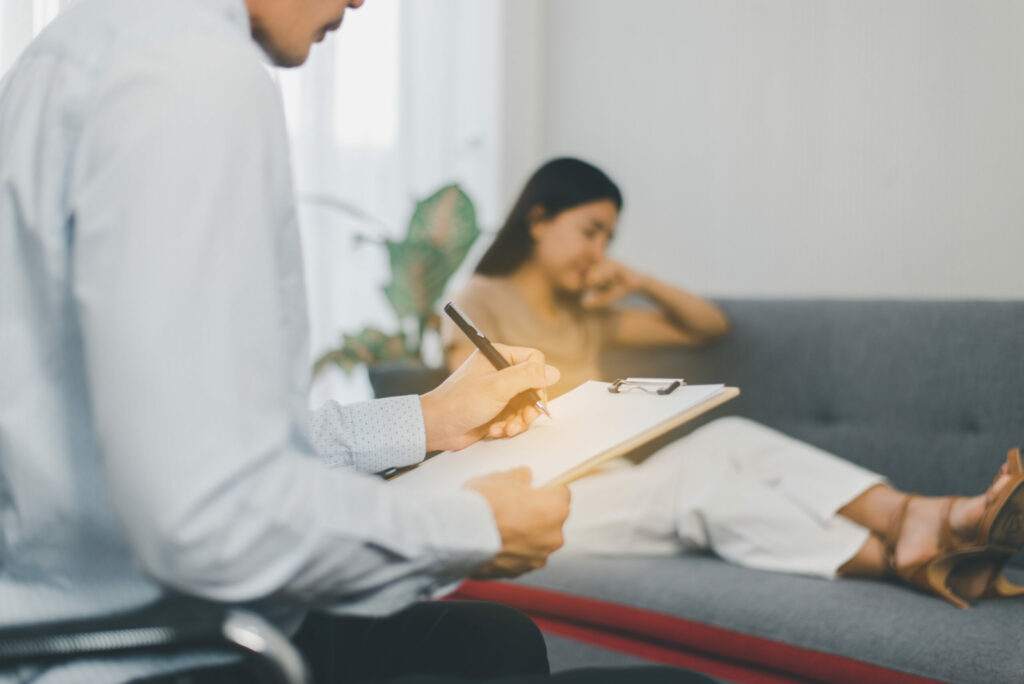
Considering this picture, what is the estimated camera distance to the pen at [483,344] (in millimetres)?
816

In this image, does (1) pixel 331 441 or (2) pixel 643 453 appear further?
(2) pixel 643 453

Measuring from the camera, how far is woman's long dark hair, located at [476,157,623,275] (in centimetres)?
199

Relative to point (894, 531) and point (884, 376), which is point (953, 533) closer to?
point (894, 531)

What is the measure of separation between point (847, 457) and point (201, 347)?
1663 millimetres

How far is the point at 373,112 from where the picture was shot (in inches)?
113

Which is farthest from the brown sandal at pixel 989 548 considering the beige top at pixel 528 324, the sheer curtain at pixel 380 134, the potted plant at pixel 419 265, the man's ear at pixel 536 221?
the sheer curtain at pixel 380 134

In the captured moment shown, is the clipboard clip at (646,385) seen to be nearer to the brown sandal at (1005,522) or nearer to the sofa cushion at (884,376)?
the brown sandal at (1005,522)

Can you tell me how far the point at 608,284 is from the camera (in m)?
2.10

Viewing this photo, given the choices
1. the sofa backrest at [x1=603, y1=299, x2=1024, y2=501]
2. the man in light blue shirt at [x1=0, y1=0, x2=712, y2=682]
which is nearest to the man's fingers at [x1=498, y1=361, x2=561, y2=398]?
the man in light blue shirt at [x1=0, y1=0, x2=712, y2=682]

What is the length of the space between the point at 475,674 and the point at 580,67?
2.62 meters

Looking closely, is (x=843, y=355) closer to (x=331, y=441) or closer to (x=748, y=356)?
(x=748, y=356)

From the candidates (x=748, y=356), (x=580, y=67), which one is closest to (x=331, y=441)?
(x=748, y=356)

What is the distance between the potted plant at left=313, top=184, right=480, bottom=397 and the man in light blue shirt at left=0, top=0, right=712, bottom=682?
1.86m

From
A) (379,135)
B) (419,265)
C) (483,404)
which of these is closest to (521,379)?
(483,404)
